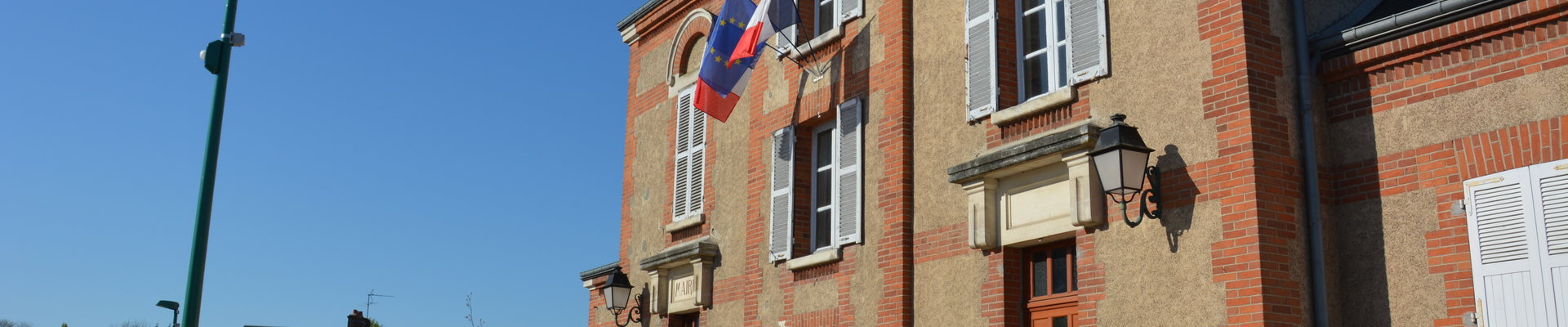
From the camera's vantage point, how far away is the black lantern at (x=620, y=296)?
14875 millimetres

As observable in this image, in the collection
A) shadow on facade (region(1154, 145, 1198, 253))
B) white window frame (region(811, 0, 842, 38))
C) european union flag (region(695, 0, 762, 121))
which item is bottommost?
shadow on facade (region(1154, 145, 1198, 253))

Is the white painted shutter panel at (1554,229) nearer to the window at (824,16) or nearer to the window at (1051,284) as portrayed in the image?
the window at (1051,284)

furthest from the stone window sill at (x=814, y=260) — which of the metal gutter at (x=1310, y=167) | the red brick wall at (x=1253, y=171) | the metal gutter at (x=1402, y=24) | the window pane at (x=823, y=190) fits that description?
the metal gutter at (x=1402, y=24)

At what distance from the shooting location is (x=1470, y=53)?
25.3 feet

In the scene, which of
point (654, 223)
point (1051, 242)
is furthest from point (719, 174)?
point (1051, 242)

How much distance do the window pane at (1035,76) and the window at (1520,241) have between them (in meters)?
3.01

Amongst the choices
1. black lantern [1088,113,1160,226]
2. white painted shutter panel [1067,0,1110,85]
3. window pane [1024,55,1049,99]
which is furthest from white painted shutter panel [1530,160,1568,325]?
window pane [1024,55,1049,99]

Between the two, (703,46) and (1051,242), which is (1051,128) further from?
(703,46)

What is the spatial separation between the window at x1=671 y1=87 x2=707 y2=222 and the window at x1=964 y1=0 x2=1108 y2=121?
14.5ft

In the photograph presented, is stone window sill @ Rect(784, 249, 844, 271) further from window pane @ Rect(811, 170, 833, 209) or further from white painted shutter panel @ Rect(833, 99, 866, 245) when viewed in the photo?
window pane @ Rect(811, 170, 833, 209)

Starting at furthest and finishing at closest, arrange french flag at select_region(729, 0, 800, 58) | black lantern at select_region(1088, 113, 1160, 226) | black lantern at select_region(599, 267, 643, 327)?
black lantern at select_region(599, 267, 643, 327), french flag at select_region(729, 0, 800, 58), black lantern at select_region(1088, 113, 1160, 226)

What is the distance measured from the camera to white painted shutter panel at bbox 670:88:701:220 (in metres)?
14.4

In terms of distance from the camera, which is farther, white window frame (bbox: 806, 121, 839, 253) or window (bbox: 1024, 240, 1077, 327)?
white window frame (bbox: 806, 121, 839, 253)

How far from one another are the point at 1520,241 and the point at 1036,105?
10.3 feet
